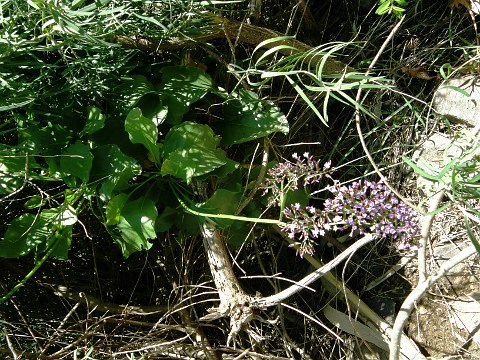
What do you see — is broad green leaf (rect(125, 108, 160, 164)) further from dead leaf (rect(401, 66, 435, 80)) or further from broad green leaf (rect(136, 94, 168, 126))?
dead leaf (rect(401, 66, 435, 80))

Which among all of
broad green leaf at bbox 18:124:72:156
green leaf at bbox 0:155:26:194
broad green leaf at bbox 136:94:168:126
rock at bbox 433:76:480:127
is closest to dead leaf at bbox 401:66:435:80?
rock at bbox 433:76:480:127

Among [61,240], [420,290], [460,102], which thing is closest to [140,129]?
[61,240]

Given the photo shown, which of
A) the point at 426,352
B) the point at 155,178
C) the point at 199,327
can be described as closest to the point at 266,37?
the point at 155,178

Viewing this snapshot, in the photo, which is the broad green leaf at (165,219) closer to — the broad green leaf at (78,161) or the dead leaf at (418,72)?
the broad green leaf at (78,161)

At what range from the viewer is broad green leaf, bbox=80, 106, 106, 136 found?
1203mm

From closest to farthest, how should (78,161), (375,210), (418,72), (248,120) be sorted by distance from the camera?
(375,210), (78,161), (248,120), (418,72)

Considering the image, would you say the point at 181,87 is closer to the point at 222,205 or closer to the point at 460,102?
the point at 222,205

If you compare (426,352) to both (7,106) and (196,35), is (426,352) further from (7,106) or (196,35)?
(7,106)

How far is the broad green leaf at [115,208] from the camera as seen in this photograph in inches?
47.8

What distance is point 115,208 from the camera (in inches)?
48.1

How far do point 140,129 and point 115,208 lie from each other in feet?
0.59

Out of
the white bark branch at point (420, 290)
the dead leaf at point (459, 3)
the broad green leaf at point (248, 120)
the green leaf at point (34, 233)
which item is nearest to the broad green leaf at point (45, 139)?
the green leaf at point (34, 233)

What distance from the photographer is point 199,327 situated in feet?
4.83

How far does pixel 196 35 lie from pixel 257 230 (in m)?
0.54
